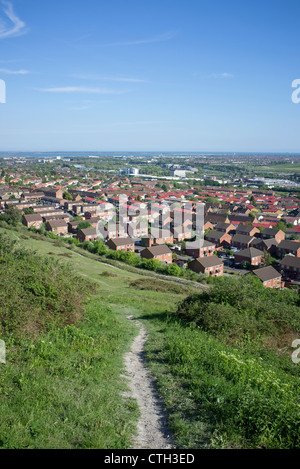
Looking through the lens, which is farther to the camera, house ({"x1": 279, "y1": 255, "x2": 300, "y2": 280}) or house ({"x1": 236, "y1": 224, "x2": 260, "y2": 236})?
house ({"x1": 236, "y1": 224, "x2": 260, "y2": 236})

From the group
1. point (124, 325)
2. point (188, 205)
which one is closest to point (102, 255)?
point (124, 325)

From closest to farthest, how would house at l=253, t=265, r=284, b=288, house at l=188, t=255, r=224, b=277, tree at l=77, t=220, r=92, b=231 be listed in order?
house at l=253, t=265, r=284, b=288 < house at l=188, t=255, r=224, b=277 < tree at l=77, t=220, r=92, b=231

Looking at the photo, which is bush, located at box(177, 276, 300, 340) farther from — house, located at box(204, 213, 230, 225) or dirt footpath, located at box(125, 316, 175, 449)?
house, located at box(204, 213, 230, 225)

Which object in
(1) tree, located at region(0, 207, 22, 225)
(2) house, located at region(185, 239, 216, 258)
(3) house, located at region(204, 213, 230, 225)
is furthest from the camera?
(3) house, located at region(204, 213, 230, 225)

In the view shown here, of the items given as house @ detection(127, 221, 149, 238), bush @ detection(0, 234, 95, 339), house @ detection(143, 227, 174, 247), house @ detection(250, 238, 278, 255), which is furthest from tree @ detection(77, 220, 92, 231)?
bush @ detection(0, 234, 95, 339)

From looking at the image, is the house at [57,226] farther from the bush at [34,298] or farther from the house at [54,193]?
the bush at [34,298]
